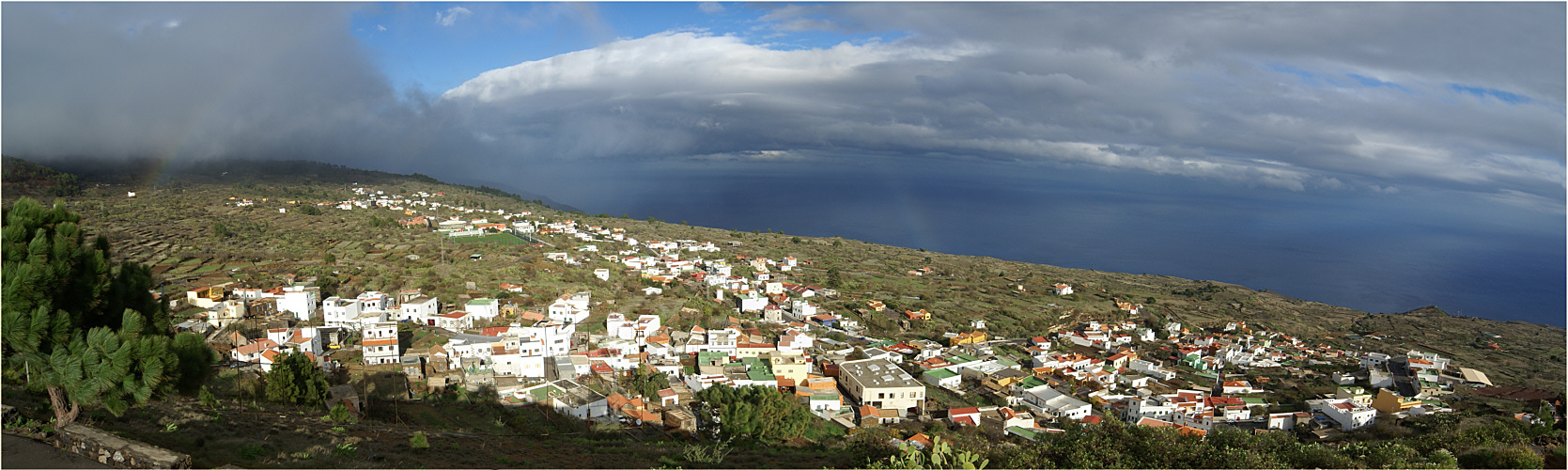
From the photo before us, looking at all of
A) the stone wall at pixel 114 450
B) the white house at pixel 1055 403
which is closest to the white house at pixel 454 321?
the stone wall at pixel 114 450

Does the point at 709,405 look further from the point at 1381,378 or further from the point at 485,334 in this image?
the point at 1381,378

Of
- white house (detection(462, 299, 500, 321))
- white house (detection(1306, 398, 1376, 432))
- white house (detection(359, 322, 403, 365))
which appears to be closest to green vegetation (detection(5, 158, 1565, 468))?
white house (detection(359, 322, 403, 365))

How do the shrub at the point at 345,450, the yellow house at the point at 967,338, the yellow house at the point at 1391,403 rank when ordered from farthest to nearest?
the yellow house at the point at 967,338
the yellow house at the point at 1391,403
the shrub at the point at 345,450

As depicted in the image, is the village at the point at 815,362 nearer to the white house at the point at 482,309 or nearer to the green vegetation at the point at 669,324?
the white house at the point at 482,309

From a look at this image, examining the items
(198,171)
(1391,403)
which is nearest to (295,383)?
(1391,403)

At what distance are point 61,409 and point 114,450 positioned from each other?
62 cm

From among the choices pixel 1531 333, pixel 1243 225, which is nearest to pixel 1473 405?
pixel 1531 333

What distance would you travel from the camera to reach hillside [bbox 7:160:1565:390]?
22672 millimetres

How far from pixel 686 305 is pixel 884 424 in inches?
403

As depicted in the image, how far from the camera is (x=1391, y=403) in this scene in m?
16.2

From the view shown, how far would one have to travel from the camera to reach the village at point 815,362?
1398 cm

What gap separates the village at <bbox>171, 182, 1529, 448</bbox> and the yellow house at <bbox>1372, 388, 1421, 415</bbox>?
0.05 m

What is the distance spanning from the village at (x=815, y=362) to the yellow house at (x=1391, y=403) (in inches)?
1.8

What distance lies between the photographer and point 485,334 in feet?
53.4
